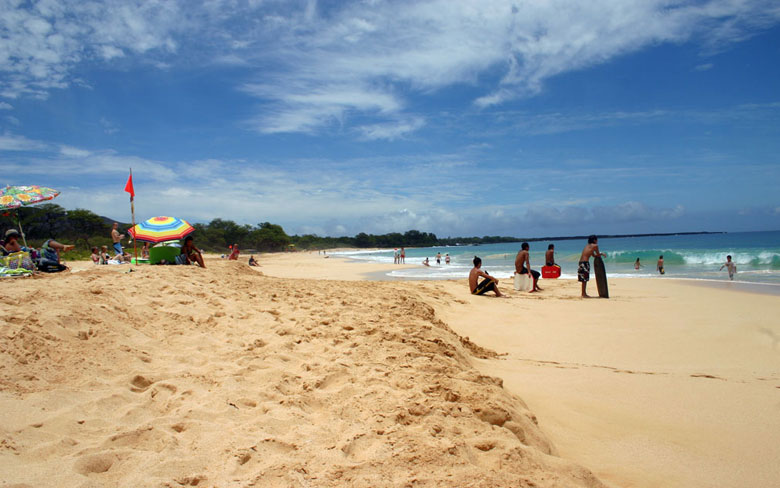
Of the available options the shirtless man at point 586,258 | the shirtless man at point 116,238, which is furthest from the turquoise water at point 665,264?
the shirtless man at point 116,238

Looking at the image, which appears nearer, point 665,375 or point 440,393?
point 440,393

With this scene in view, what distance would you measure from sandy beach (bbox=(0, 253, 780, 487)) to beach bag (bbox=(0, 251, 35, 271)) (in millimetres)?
2896

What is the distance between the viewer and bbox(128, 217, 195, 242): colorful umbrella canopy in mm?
11094

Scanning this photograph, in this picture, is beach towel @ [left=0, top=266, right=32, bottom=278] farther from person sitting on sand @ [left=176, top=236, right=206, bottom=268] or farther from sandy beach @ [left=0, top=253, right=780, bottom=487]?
person sitting on sand @ [left=176, top=236, right=206, bottom=268]

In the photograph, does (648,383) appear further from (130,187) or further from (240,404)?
(130,187)

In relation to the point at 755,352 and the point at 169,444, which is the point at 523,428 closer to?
the point at 169,444

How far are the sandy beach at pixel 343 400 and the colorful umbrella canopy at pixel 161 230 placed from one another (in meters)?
5.54

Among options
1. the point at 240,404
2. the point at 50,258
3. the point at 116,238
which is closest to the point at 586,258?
the point at 240,404

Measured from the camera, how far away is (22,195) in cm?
935

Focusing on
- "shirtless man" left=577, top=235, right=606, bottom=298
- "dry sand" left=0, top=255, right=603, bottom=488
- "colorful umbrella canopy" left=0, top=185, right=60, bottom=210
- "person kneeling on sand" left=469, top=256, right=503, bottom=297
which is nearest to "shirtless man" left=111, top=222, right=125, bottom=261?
"colorful umbrella canopy" left=0, top=185, right=60, bottom=210

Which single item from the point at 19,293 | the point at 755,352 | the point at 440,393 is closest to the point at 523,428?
the point at 440,393

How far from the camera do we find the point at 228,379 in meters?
3.25

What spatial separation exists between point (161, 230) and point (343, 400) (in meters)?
10.3

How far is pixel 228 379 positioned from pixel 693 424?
139 inches
